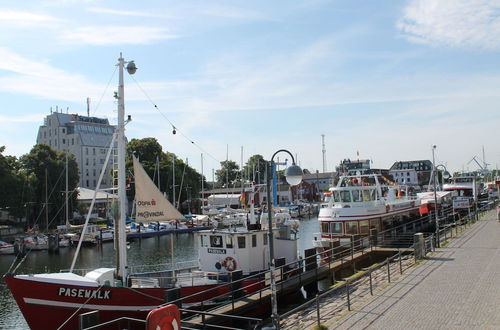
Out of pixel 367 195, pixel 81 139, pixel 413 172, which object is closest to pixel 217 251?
pixel 367 195

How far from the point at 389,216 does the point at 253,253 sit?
16.5 m

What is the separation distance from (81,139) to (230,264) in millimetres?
99943

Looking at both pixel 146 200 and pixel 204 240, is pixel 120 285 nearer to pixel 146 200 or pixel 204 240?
pixel 146 200

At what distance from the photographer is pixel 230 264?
23047 mm

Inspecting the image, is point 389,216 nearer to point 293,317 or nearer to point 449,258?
point 449,258

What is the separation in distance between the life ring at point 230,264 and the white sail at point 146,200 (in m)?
4.11

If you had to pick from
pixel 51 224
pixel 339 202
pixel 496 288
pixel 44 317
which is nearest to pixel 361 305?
pixel 496 288

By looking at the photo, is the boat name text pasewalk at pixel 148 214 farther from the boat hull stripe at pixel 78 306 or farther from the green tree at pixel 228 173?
the green tree at pixel 228 173

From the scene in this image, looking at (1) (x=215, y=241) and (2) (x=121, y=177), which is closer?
(2) (x=121, y=177)

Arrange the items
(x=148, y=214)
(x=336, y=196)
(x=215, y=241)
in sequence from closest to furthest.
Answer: (x=148, y=214) < (x=215, y=241) < (x=336, y=196)

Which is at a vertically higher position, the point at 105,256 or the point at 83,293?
the point at 83,293

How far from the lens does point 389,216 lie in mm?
36094

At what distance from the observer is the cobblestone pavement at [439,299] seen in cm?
1413

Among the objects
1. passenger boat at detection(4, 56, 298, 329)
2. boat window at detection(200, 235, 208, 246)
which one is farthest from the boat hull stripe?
boat window at detection(200, 235, 208, 246)
